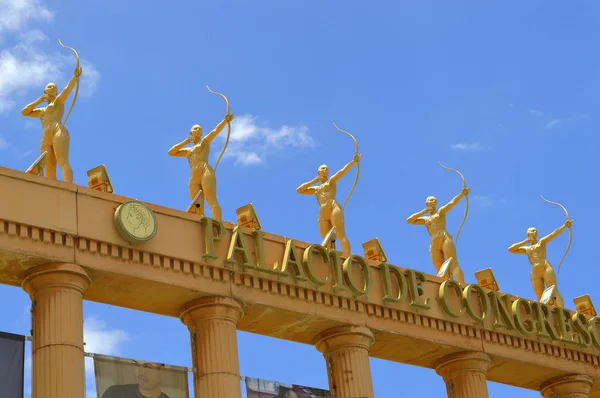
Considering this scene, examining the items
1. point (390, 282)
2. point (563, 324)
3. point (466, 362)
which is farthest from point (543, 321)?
point (390, 282)

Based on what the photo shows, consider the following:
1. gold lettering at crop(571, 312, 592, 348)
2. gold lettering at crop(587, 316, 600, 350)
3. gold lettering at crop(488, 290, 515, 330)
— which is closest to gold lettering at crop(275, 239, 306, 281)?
gold lettering at crop(488, 290, 515, 330)

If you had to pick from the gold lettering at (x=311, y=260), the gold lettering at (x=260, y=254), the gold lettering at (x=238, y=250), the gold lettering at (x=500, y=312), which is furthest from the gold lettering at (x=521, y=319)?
the gold lettering at (x=238, y=250)

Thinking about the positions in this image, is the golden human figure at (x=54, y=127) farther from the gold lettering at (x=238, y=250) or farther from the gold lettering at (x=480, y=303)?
the gold lettering at (x=480, y=303)

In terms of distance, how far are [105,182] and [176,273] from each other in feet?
9.25

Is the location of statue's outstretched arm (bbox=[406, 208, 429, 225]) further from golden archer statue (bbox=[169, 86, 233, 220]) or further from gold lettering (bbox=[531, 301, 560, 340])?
golden archer statue (bbox=[169, 86, 233, 220])

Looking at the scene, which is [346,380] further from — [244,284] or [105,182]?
[105,182]

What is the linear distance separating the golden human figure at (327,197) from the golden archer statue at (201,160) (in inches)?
144

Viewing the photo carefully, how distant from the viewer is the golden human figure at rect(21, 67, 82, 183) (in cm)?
3453

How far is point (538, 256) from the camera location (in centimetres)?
4466

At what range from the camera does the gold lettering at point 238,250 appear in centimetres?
3534

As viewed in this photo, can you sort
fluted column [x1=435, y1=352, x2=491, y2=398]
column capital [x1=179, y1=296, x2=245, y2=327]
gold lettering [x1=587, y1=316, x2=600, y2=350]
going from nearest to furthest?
column capital [x1=179, y1=296, x2=245, y2=327] → fluted column [x1=435, y1=352, x2=491, y2=398] → gold lettering [x1=587, y1=316, x2=600, y2=350]

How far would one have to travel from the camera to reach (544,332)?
41656mm

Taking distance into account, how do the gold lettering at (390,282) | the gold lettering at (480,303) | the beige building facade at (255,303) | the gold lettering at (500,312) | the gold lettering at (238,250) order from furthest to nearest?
the gold lettering at (500,312) → the gold lettering at (480,303) → the gold lettering at (390,282) → the gold lettering at (238,250) → the beige building facade at (255,303)

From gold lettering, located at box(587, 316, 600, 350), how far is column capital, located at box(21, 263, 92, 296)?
58.2 ft
